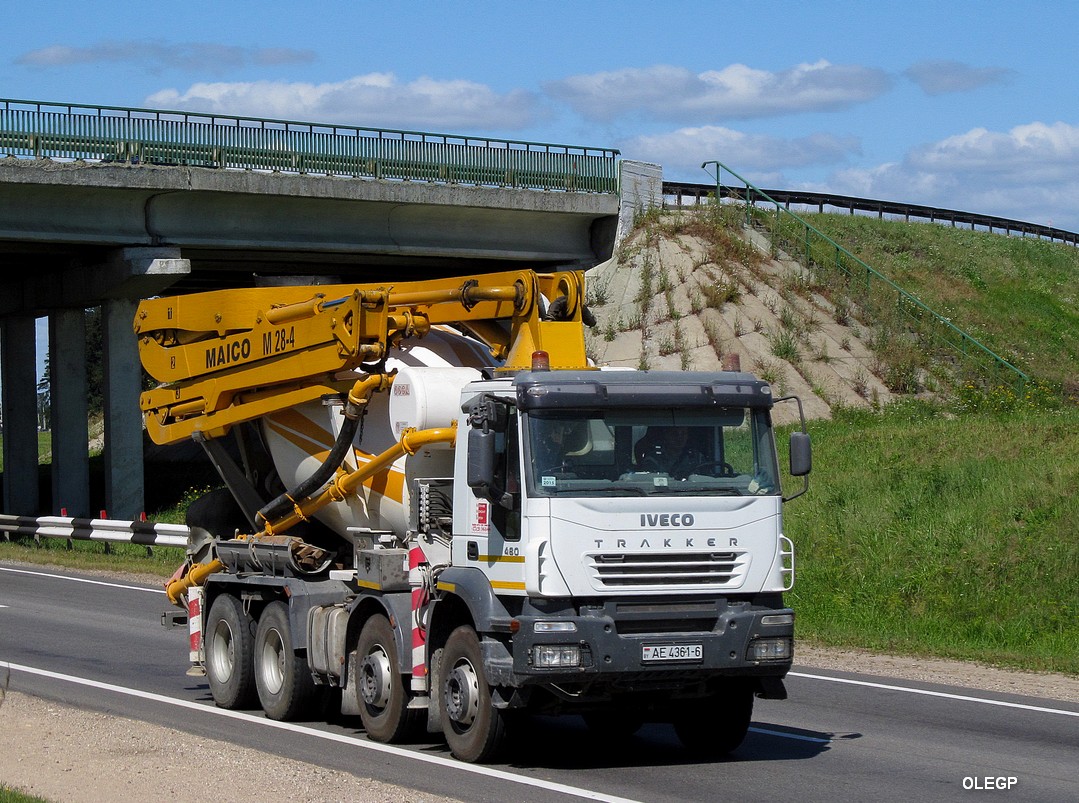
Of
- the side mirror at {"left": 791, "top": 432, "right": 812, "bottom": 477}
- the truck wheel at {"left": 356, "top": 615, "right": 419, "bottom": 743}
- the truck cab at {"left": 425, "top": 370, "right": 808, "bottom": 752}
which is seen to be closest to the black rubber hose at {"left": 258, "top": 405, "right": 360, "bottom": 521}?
the truck wheel at {"left": 356, "top": 615, "right": 419, "bottom": 743}

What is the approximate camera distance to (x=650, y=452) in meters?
9.80

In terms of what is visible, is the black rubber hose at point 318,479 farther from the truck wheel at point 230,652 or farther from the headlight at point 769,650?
the headlight at point 769,650

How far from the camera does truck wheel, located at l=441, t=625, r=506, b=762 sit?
9703 millimetres

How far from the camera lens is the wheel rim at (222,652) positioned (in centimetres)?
1297

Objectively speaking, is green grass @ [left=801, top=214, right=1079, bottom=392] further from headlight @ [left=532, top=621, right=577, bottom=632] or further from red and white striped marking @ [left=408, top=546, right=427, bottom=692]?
headlight @ [left=532, top=621, right=577, bottom=632]

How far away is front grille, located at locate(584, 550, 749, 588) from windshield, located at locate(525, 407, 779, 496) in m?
0.42

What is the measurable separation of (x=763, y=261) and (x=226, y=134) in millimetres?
14601

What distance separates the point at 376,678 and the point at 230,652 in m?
2.64

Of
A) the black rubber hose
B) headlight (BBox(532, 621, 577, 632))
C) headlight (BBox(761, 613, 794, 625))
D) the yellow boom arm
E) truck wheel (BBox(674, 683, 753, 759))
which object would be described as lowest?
truck wheel (BBox(674, 683, 753, 759))

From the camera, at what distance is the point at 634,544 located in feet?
31.1

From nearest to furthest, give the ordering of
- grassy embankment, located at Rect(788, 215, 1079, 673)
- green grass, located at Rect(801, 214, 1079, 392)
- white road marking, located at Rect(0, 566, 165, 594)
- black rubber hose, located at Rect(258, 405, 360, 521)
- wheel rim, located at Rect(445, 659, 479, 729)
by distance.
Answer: wheel rim, located at Rect(445, 659, 479, 729)
black rubber hose, located at Rect(258, 405, 360, 521)
grassy embankment, located at Rect(788, 215, 1079, 673)
white road marking, located at Rect(0, 566, 165, 594)
green grass, located at Rect(801, 214, 1079, 392)

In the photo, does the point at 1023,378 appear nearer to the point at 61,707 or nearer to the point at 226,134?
the point at 226,134

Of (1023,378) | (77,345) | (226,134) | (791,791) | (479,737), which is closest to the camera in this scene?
(791,791)

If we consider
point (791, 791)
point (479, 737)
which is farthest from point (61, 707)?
point (791, 791)
